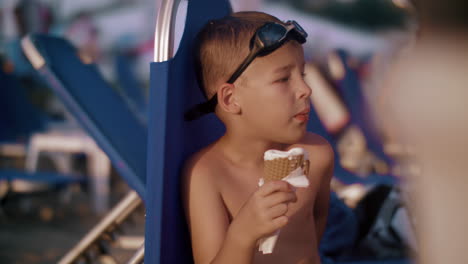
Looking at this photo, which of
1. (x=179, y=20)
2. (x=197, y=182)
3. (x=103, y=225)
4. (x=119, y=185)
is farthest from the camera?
(x=119, y=185)

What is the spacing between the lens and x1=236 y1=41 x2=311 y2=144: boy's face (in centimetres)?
101

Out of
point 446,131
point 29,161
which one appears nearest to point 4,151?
point 29,161

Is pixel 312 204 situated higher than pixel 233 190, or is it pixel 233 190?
pixel 233 190

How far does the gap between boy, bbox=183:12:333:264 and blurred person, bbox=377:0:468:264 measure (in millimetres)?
500

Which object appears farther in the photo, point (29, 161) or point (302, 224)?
point (29, 161)

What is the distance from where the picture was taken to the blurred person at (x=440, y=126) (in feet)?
1.47

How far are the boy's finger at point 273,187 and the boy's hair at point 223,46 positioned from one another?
32 centimetres

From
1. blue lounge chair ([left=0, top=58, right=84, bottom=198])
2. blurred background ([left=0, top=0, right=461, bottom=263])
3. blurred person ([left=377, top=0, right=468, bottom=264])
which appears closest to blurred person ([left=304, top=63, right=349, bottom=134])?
blurred background ([left=0, top=0, right=461, bottom=263])

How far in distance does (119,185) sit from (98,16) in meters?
4.64

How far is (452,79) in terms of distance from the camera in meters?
0.46

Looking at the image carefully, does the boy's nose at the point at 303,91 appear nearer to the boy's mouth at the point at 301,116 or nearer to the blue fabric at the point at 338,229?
the boy's mouth at the point at 301,116

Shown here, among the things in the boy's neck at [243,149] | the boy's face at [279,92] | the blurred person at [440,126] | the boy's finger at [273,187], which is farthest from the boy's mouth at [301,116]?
the blurred person at [440,126]

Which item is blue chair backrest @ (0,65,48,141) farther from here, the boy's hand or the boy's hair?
the boy's hand

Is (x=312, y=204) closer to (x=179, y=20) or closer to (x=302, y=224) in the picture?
(x=302, y=224)
